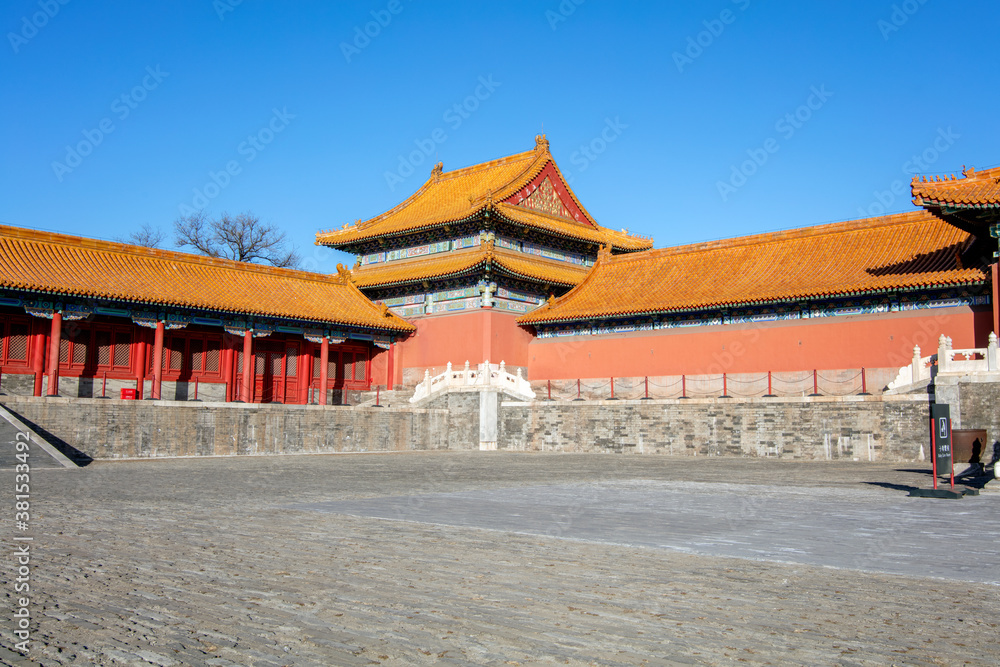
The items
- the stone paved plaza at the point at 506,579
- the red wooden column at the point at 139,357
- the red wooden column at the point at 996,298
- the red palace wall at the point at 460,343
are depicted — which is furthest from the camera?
the red palace wall at the point at 460,343

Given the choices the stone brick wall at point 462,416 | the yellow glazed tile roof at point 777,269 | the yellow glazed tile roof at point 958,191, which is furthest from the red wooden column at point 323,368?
the yellow glazed tile roof at point 958,191

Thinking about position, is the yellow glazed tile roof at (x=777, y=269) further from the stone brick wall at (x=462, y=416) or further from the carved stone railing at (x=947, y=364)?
the stone brick wall at (x=462, y=416)

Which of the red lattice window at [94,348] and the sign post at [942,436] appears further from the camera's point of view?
the red lattice window at [94,348]

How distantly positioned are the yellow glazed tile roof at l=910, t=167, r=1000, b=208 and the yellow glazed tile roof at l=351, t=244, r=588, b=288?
1386 cm

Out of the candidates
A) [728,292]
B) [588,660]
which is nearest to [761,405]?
[728,292]

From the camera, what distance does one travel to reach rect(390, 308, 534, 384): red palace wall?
31078mm

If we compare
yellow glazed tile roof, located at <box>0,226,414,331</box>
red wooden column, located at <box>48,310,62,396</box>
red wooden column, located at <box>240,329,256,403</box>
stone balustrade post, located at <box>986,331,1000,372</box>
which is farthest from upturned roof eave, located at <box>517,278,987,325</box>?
red wooden column, located at <box>48,310,62,396</box>

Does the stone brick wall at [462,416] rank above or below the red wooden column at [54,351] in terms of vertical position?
below

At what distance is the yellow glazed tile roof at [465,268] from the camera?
30891 mm

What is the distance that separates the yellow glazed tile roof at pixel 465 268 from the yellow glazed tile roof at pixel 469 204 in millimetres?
1326

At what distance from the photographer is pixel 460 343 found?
3173 centimetres

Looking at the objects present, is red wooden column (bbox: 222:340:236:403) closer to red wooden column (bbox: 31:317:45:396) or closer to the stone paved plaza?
red wooden column (bbox: 31:317:45:396)

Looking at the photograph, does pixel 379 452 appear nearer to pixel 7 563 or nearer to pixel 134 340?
pixel 134 340

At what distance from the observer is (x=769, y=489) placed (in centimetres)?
1384
